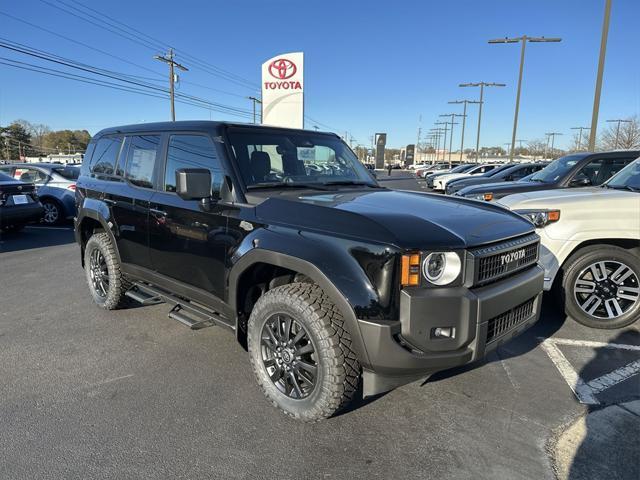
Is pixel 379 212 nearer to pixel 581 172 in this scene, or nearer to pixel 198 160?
pixel 198 160

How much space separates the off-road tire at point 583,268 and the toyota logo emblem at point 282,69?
13.1 metres

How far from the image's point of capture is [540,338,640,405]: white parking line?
331cm

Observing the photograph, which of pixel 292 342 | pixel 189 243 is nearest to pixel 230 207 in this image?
pixel 189 243

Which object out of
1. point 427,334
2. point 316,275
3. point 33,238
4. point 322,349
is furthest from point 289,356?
point 33,238

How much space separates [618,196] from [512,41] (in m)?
25.0

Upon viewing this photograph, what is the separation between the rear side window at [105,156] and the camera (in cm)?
473

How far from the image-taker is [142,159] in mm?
4297

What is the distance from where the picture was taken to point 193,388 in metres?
3.32

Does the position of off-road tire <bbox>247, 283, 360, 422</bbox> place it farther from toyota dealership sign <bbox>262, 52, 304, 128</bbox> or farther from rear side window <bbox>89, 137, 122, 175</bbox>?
toyota dealership sign <bbox>262, 52, 304, 128</bbox>

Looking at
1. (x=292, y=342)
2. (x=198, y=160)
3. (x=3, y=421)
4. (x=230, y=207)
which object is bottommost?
(x=3, y=421)

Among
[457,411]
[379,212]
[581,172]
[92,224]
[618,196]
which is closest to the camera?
[379,212]

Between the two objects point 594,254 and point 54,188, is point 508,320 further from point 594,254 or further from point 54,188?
point 54,188

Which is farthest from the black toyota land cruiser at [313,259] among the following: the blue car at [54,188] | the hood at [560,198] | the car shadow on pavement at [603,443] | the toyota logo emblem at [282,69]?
the toyota logo emblem at [282,69]

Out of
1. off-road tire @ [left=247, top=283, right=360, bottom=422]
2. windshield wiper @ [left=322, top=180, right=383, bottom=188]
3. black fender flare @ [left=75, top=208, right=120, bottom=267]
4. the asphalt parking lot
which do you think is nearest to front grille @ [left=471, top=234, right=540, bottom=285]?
off-road tire @ [left=247, top=283, right=360, bottom=422]
